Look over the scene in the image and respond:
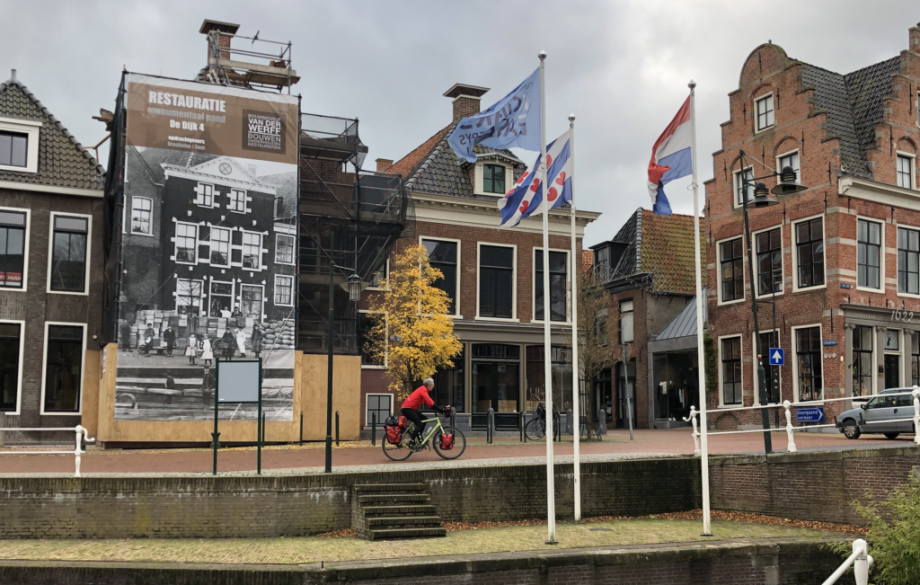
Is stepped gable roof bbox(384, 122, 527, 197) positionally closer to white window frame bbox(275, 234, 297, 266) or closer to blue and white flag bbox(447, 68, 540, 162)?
white window frame bbox(275, 234, 297, 266)

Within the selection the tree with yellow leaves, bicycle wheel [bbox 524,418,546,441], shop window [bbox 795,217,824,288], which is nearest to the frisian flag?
bicycle wheel [bbox 524,418,546,441]

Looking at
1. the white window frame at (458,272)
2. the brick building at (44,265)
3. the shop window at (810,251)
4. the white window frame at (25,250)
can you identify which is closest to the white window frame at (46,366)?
the brick building at (44,265)

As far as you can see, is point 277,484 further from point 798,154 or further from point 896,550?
point 798,154

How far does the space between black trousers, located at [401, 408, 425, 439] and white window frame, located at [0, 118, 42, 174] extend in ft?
51.6

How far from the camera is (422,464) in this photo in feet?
57.8

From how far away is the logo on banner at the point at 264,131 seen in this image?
86.5 ft

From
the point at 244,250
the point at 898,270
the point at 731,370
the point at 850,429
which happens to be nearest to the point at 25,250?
the point at 244,250

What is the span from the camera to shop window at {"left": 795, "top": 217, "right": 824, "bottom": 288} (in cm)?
3141

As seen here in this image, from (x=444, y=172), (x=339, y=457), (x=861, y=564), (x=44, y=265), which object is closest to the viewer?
(x=861, y=564)

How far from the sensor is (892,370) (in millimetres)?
31797

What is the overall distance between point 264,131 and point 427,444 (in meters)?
12.1

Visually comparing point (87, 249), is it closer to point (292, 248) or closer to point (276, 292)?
point (276, 292)

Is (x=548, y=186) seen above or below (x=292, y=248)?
below

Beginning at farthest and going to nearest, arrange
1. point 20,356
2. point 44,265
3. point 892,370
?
point 892,370 → point 44,265 → point 20,356
